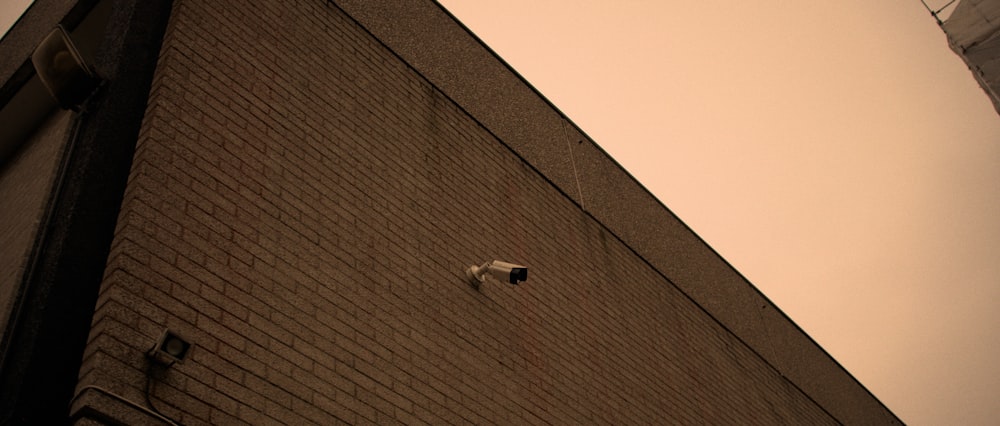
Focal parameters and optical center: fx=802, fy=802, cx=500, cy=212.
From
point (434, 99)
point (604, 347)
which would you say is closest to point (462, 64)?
point (434, 99)

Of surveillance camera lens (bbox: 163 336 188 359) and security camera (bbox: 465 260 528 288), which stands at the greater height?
security camera (bbox: 465 260 528 288)

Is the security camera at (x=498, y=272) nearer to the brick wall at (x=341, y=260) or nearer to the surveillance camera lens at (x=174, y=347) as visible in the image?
the brick wall at (x=341, y=260)

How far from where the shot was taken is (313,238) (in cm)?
460

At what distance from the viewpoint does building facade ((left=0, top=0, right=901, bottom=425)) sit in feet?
11.4

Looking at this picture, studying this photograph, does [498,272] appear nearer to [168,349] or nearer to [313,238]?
[313,238]

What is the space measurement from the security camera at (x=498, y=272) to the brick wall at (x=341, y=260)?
102 millimetres

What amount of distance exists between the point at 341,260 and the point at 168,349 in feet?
4.86

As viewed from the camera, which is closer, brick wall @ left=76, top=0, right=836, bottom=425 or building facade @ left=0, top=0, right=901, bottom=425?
building facade @ left=0, top=0, right=901, bottom=425

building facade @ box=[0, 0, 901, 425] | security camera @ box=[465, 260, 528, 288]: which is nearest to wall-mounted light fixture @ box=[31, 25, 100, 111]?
building facade @ box=[0, 0, 901, 425]

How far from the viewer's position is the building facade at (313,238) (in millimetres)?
3463

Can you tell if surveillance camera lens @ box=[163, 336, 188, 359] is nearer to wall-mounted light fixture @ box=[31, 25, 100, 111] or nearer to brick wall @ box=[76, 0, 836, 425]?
brick wall @ box=[76, 0, 836, 425]

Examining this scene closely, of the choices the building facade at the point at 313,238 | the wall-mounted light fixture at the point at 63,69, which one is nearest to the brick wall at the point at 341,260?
the building facade at the point at 313,238

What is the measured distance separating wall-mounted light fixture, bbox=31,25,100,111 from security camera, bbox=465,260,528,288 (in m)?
2.65

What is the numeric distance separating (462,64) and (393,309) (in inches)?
130
